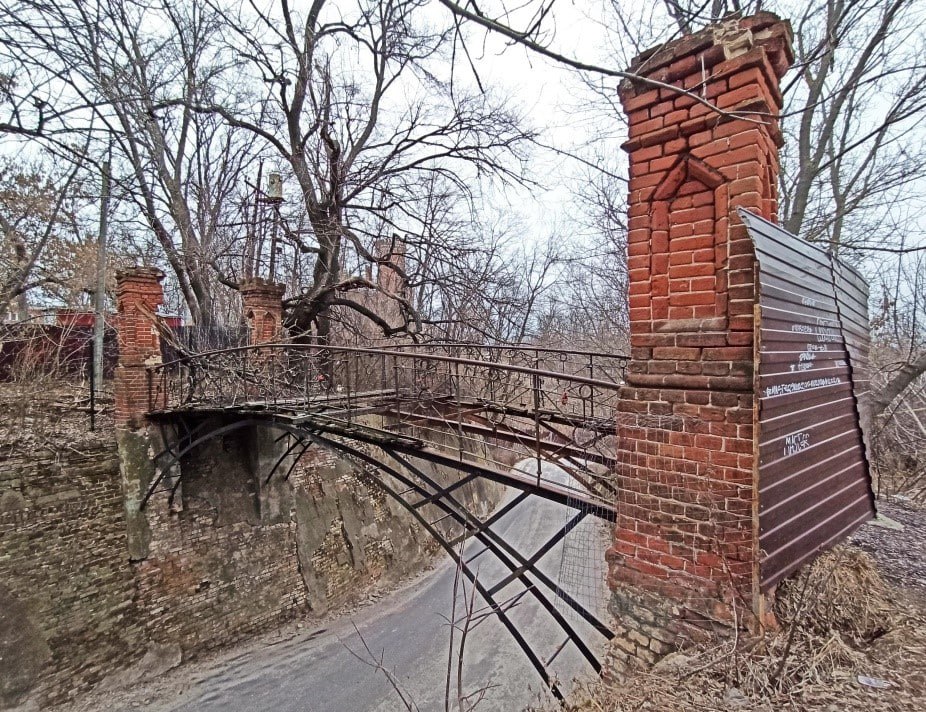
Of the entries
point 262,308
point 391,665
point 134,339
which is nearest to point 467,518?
point 391,665

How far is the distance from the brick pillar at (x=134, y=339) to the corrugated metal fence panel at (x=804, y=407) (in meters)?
7.89

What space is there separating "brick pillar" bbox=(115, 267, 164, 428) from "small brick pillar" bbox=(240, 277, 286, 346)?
1.67m

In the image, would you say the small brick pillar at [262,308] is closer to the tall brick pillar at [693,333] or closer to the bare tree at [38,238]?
→ the bare tree at [38,238]

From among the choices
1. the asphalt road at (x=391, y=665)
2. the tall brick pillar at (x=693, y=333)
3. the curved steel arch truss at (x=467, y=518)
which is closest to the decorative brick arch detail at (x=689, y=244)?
the tall brick pillar at (x=693, y=333)

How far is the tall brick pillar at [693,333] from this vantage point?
2197mm

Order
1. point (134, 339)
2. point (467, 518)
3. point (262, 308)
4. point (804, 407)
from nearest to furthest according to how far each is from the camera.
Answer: point (804, 407) → point (467, 518) → point (134, 339) → point (262, 308)

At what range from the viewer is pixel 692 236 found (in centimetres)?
237

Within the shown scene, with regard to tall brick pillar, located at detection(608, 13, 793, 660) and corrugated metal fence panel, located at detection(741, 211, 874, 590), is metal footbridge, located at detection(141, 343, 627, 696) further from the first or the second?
corrugated metal fence panel, located at detection(741, 211, 874, 590)

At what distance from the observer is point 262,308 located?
28.6 feet

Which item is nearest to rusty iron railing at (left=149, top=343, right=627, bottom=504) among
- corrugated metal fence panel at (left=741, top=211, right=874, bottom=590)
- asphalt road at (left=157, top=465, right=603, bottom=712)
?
corrugated metal fence panel at (left=741, top=211, right=874, bottom=590)

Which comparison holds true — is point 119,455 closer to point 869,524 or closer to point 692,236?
point 692,236

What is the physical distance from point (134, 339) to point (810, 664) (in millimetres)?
8427

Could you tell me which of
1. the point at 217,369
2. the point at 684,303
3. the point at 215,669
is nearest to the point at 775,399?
the point at 684,303

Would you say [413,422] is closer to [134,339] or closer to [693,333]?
[134,339]
